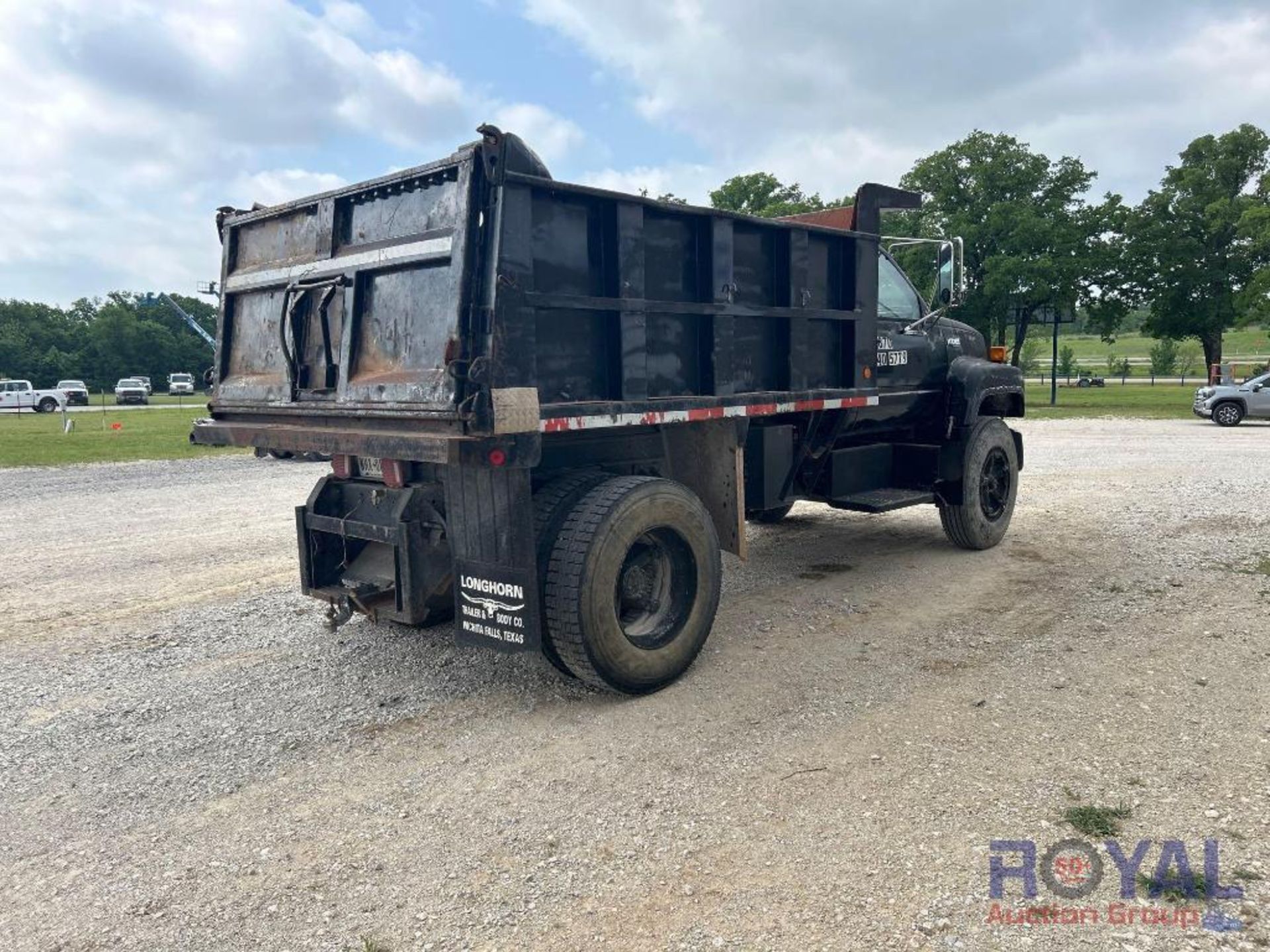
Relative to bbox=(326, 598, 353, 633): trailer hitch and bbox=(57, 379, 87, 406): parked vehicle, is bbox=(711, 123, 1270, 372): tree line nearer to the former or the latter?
bbox=(326, 598, 353, 633): trailer hitch

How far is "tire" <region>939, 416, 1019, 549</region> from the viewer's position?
24.7 feet

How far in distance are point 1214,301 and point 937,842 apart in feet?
128

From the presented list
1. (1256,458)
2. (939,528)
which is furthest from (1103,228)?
(939,528)

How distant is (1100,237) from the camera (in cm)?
3441

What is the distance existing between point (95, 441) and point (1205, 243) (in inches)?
1578

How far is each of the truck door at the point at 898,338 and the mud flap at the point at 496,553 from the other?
352 centimetres

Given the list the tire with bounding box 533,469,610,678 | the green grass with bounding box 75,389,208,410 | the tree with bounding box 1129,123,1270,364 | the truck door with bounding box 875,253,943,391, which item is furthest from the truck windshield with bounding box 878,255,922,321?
the green grass with bounding box 75,389,208,410

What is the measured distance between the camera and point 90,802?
139 inches

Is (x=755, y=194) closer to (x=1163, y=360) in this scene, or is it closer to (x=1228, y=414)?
(x=1228, y=414)

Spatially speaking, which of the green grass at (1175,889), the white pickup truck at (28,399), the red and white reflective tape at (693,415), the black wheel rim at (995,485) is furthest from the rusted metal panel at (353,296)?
the white pickup truck at (28,399)

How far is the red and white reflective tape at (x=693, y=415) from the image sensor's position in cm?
427

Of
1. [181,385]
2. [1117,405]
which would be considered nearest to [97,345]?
[181,385]

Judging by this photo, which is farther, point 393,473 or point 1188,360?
point 1188,360

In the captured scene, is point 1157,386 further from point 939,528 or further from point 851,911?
point 851,911
